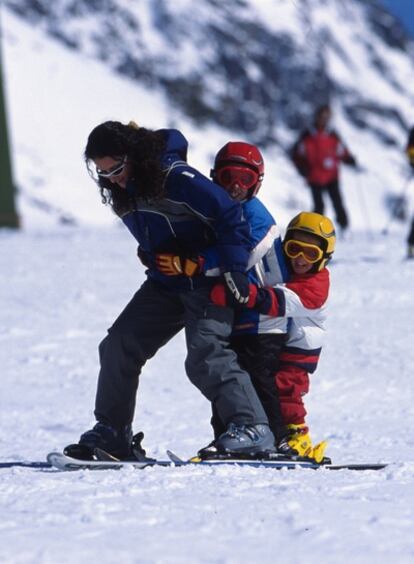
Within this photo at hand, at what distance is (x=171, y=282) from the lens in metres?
4.51

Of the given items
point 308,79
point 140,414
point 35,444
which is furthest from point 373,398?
point 308,79

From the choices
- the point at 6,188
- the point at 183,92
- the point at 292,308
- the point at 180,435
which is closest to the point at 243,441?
the point at 292,308

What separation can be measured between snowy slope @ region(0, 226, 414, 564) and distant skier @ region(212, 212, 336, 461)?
26.0 inches

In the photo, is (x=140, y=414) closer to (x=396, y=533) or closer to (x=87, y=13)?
(x=396, y=533)

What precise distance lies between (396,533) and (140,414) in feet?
13.6

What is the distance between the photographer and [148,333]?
4609 mm

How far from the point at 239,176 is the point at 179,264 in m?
0.52

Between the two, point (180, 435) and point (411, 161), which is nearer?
point (180, 435)

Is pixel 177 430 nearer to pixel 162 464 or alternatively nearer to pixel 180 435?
pixel 180 435

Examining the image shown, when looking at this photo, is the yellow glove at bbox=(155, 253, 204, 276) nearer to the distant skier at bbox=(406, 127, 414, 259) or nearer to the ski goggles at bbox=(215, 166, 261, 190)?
the ski goggles at bbox=(215, 166, 261, 190)

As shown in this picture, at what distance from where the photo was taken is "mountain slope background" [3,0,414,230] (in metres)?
98.5

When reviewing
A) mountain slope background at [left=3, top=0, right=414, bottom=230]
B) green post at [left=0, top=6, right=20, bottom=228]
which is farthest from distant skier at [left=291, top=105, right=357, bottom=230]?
mountain slope background at [left=3, top=0, right=414, bottom=230]

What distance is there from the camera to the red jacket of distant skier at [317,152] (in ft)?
43.4

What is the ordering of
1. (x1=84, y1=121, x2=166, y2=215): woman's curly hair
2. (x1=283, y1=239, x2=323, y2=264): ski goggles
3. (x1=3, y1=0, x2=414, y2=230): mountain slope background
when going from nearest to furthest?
1. (x1=84, y1=121, x2=166, y2=215): woman's curly hair
2. (x1=283, y1=239, x2=323, y2=264): ski goggles
3. (x1=3, y1=0, x2=414, y2=230): mountain slope background
